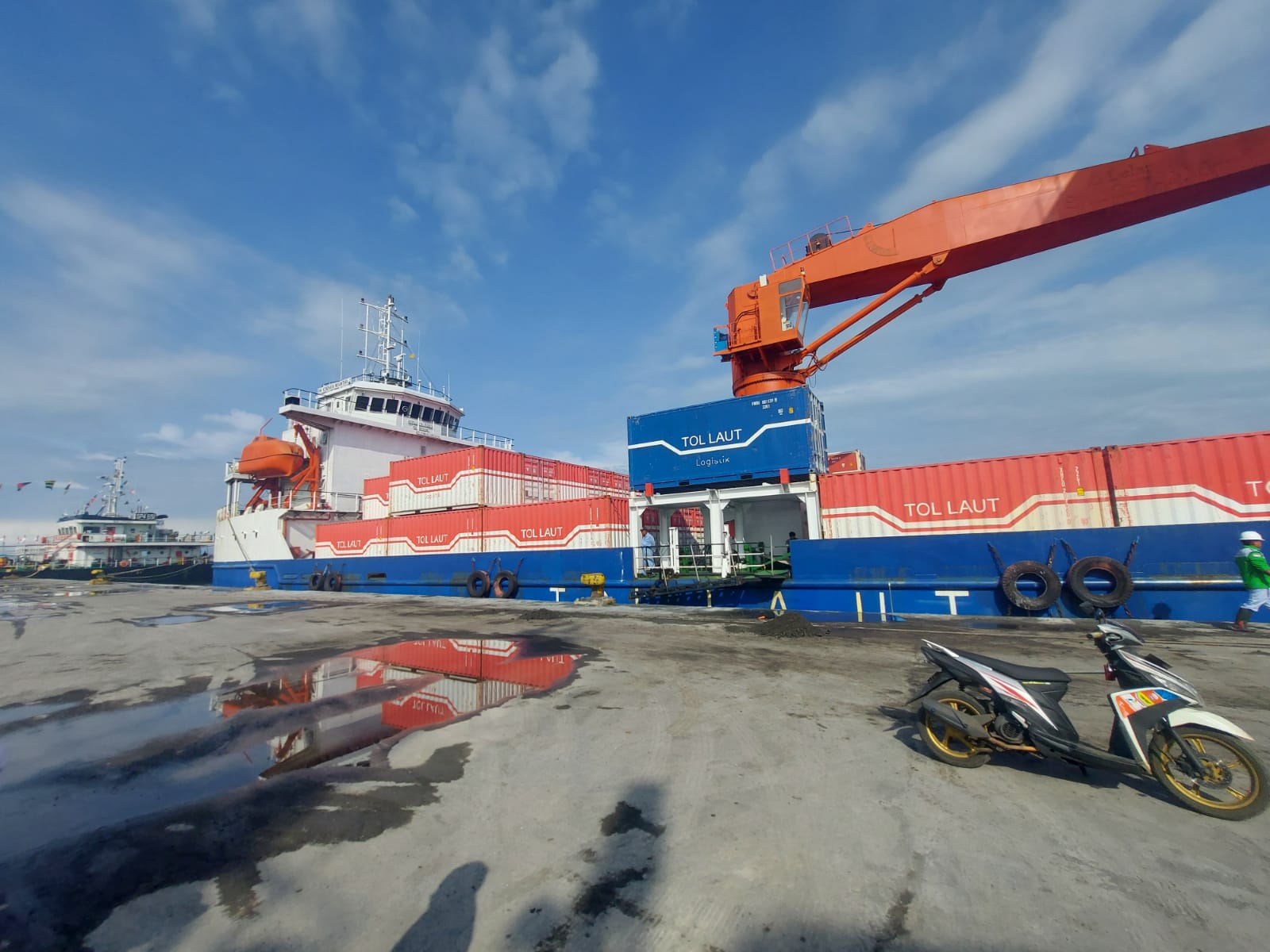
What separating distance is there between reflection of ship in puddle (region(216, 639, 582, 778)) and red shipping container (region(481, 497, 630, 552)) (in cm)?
759

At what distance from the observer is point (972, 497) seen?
11.0 m

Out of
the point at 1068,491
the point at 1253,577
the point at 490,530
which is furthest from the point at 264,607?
the point at 1253,577

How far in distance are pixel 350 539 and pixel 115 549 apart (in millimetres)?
40209

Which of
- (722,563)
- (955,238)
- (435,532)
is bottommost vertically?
(722,563)

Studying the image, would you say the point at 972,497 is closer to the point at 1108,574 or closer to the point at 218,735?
the point at 1108,574

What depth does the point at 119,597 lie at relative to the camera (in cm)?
2236

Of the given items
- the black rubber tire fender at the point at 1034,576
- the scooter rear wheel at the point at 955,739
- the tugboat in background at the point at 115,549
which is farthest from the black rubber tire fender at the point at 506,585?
the tugboat in background at the point at 115,549

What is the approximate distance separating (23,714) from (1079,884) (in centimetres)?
885

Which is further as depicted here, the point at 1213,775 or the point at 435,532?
the point at 435,532

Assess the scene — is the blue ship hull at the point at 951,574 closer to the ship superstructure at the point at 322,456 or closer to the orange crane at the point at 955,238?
the orange crane at the point at 955,238

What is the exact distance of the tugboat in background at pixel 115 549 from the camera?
40781mm

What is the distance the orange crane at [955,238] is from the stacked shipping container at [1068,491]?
4189 mm

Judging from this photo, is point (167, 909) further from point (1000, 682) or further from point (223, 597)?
point (223, 597)

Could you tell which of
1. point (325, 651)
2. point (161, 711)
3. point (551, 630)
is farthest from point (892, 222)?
point (161, 711)
